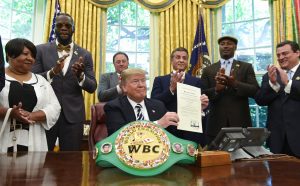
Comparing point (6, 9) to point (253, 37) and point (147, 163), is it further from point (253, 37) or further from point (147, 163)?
point (147, 163)

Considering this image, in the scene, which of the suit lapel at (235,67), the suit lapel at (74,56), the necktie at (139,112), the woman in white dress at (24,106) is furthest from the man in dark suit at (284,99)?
the woman in white dress at (24,106)

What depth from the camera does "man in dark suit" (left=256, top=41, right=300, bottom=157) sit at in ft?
9.01

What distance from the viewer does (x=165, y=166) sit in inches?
40.1

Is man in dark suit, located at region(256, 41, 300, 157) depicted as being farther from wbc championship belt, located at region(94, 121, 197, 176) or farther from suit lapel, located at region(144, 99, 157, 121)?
wbc championship belt, located at region(94, 121, 197, 176)

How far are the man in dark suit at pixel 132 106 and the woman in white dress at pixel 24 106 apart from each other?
1.54 ft

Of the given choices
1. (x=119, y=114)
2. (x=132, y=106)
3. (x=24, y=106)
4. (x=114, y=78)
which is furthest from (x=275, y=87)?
(x=24, y=106)

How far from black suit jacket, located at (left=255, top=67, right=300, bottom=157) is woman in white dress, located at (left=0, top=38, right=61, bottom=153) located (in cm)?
189

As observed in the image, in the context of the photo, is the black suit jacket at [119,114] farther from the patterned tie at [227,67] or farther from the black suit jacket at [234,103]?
the patterned tie at [227,67]

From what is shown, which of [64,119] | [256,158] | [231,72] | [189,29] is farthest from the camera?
[189,29]

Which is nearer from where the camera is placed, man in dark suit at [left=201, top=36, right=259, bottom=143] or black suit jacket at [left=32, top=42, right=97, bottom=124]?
black suit jacket at [left=32, top=42, right=97, bottom=124]

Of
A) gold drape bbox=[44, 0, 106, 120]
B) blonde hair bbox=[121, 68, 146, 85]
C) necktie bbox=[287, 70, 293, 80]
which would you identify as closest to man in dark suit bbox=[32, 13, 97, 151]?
blonde hair bbox=[121, 68, 146, 85]

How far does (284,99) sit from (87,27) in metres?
3.46

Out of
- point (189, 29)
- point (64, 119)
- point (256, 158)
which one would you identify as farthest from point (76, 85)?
point (189, 29)

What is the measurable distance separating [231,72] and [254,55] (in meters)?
2.59
